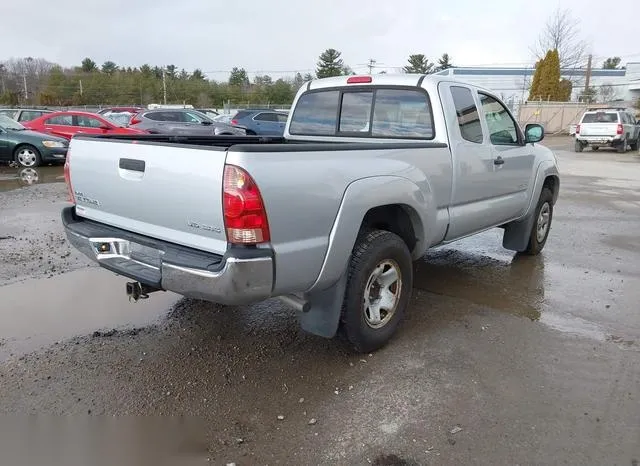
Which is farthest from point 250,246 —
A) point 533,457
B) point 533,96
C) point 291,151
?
point 533,96

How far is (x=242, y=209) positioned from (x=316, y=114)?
2745mm

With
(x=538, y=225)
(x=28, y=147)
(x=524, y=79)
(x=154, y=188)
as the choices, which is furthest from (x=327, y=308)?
(x=524, y=79)

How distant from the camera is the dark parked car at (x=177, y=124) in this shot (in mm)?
17459

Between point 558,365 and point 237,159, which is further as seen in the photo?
point 558,365

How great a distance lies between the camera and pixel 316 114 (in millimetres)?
5152

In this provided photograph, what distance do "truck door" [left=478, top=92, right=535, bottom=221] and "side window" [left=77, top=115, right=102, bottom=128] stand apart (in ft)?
44.1

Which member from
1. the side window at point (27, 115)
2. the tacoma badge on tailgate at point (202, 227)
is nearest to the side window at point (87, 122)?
the side window at point (27, 115)

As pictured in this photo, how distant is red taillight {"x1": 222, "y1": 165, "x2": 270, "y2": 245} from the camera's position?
8.64 ft

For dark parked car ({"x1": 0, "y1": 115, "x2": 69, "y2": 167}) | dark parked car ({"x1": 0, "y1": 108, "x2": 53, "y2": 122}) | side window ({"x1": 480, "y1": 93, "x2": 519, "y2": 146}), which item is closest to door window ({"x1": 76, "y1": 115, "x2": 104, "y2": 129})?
dark parked car ({"x1": 0, "y1": 115, "x2": 69, "y2": 167})

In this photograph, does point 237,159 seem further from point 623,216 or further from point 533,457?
point 623,216

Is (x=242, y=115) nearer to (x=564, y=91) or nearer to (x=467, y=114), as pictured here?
(x=467, y=114)

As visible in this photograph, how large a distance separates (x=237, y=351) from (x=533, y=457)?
2.04 metres

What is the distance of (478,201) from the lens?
4.68 meters

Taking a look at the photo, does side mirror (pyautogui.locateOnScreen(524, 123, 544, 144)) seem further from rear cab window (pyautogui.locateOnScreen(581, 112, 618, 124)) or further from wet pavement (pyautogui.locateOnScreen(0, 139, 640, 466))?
rear cab window (pyautogui.locateOnScreen(581, 112, 618, 124))
